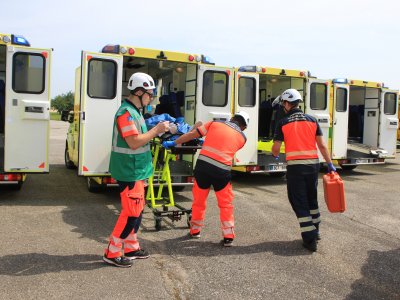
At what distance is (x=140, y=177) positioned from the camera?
15.2 ft

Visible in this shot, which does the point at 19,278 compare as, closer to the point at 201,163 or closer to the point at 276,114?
the point at 201,163

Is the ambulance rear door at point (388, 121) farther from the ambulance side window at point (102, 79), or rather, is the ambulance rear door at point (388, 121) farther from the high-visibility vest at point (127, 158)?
the high-visibility vest at point (127, 158)

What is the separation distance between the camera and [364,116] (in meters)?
13.7

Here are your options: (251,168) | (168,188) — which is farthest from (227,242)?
(251,168)

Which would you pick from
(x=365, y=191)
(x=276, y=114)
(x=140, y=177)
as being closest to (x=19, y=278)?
(x=140, y=177)

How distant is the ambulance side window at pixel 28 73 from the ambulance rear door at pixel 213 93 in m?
2.84

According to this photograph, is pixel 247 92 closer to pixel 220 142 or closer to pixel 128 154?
pixel 220 142

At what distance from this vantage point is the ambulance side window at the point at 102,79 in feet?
24.4

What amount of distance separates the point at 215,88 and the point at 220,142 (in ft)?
11.1

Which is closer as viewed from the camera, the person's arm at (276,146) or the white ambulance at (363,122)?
the person's arm at (276,146)

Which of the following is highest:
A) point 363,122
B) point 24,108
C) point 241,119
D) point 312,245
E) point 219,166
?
point 363,122

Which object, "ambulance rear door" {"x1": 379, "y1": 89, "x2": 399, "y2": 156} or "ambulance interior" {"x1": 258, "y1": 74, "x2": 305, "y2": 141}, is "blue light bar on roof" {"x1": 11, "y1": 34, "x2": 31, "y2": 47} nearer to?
"ambulance interior" {"x1": 258, "y1": 74, "x2": 305, "y2": 141}

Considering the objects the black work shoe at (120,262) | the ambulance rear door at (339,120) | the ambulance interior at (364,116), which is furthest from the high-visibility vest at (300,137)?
the ambulance interior at (364,116)

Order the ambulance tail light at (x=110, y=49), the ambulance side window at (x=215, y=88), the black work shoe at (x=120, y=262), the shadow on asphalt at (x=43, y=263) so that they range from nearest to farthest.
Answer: the shadow on asphalt at (x=43, y=263)
the black work shoe at (x=120, y=262)
the ambulance tail light at (x=110, y=49)
the ambulance side window at (x=215, y=88)
